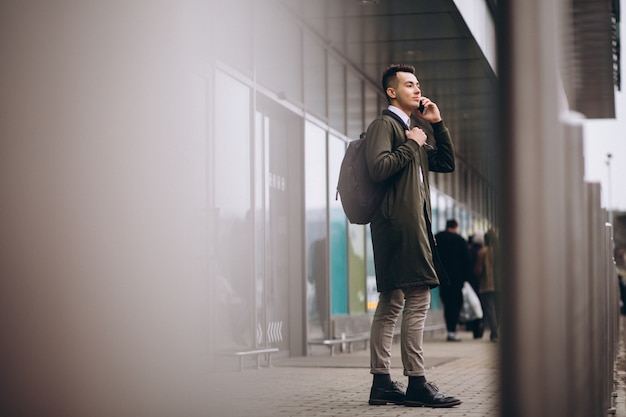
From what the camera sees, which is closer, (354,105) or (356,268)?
(356,268)

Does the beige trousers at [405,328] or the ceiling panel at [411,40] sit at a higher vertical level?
the ceiling panel at [411,40]

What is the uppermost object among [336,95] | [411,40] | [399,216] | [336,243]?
[411,40]

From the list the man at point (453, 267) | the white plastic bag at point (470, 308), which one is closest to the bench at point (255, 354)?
the man at point (453, 267)

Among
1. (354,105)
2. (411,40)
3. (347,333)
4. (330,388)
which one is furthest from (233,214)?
(354,105)

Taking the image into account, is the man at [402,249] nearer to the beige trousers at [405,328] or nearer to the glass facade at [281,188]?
the beige trousers at [405,328]

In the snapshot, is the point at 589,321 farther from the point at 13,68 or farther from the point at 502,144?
the point at 13,68

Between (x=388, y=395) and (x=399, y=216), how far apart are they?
1002mm

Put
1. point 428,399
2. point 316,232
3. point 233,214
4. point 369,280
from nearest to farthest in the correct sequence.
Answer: point 428,399
point 233,214
point 316,232
point 369,280

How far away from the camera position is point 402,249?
5.86 m

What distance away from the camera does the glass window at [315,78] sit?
12.6 metres

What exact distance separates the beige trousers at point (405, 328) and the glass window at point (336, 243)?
7074 mm

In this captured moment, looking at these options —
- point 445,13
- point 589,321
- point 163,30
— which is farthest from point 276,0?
point 589,321

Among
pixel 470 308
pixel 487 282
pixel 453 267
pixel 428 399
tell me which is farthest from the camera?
pixel 470 308

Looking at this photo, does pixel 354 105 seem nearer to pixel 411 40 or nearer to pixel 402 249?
pixel 411 40
